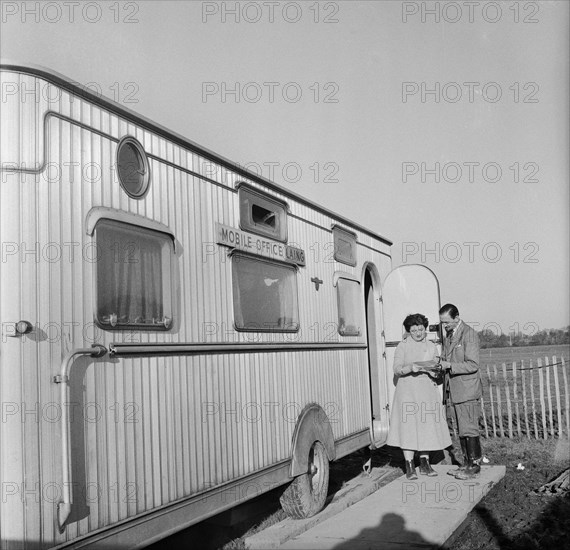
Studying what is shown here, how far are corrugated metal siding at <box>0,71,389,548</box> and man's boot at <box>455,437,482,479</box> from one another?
2480 millimetres

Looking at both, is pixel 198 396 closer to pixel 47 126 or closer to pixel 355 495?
pixel 47 126

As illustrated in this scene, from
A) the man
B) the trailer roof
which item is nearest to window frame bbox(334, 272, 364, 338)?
the man

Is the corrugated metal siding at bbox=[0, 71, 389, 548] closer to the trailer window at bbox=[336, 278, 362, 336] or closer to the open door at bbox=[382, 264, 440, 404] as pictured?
the trailer window at bbox=[336, 278, 362, 336]

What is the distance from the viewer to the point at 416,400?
7.15 meters

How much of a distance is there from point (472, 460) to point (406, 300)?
2217mm

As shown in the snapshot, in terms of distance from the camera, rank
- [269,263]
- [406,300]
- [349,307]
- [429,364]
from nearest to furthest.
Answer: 1. [269,263]
2. [429,364]
3. [349,307]
4. [406,300]

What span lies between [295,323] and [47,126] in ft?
10.7

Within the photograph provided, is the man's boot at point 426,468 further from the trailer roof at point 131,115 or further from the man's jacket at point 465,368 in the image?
the trailer roof at point 131,115

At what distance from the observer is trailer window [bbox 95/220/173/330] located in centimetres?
382

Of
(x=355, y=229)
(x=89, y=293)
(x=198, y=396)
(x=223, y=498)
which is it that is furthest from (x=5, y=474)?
(x=355, y=229)

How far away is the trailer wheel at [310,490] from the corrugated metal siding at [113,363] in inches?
20.7

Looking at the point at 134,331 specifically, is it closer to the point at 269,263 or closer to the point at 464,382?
the point at 269,263

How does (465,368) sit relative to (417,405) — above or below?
above

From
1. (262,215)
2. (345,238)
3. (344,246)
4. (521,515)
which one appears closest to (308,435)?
(262,215)
